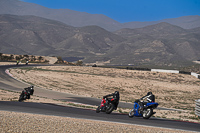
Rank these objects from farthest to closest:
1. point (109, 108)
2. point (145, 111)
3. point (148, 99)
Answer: point (109, 108) < point (145, 111) < point (148, 99)

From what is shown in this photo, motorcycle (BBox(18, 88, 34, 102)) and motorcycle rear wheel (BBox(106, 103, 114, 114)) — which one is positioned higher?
Answer: motorcycle (BBox(18, 88, 34, 102))

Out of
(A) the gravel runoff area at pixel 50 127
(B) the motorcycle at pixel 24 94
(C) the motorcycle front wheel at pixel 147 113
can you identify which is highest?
(B) the motorcycle at pixel 24 94

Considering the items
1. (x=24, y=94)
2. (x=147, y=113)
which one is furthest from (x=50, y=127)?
(x=24, y=94)

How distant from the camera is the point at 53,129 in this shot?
10.9m

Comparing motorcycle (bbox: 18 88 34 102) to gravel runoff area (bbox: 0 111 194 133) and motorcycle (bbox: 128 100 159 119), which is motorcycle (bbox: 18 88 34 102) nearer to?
gravel runoff area (bbox: 0 111 194 133)

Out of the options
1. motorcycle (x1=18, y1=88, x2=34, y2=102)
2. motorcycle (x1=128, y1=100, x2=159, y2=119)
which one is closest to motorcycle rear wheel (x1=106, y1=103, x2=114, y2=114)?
motorcycle (x1=128, y1=100, x2=159, y2=119)

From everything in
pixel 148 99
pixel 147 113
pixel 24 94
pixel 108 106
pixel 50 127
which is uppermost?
pixel 148 99

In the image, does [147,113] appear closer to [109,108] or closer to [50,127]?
[109,108]

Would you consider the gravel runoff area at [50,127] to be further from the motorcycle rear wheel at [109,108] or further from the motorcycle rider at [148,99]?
the motorcycle rear wheel at [109,108]

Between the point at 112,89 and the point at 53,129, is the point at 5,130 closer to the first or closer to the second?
the point at 53,129

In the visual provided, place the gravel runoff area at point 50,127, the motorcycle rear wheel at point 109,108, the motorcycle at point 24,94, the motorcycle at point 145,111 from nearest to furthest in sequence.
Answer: the gravel runoff area at point 50,127 → the motorcycle at point 145,111 → the motorcycle rear wheel at point 109,108 → the motorcycle at point 24,94

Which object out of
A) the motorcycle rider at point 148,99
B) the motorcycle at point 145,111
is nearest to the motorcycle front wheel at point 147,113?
the motorcycle at point 145,111

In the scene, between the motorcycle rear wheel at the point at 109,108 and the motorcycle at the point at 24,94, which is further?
the motorcycle at the point at 24,94

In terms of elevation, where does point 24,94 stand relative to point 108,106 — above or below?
above
